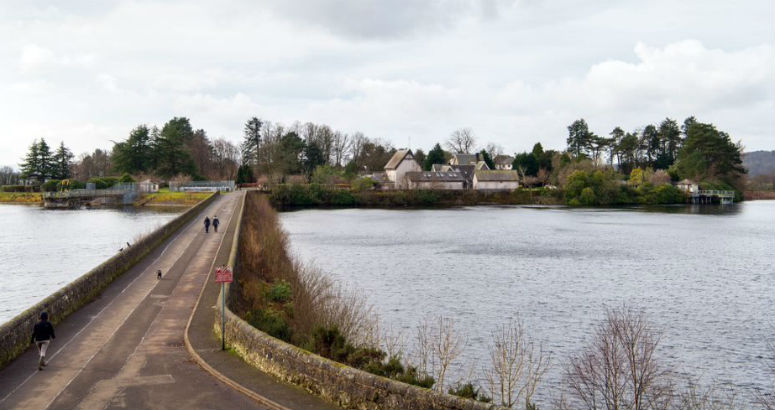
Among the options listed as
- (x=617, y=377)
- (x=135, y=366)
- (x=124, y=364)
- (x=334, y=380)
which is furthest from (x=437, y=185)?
(x=334, y=380)

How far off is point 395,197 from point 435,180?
15.4 metres

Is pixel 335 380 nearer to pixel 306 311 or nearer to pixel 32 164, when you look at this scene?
pixel 306 311

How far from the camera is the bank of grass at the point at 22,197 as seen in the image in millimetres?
118625

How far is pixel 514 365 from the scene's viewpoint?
870 inches

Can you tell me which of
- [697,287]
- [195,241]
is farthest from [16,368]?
[697,287]

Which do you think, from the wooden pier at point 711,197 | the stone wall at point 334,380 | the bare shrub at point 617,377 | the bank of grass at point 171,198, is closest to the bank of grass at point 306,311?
the stone wall at point 334,380

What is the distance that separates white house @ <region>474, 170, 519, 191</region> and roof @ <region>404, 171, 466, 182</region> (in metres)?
4.50

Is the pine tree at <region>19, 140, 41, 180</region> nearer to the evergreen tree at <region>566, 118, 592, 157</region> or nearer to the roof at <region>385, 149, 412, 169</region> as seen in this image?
the roof at <region>385, 149, 412, 169</region>

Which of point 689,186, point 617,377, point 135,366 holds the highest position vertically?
point 689,186

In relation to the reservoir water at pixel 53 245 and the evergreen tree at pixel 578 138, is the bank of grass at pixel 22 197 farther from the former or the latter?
the evergreen tree at pixel 578 138

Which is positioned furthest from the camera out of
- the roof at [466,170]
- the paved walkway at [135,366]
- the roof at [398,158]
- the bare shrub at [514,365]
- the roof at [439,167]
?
the roof at [439,167]

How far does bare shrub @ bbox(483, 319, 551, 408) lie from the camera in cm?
1875

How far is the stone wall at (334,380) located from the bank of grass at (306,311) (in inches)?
52.7

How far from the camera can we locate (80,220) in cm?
8088
